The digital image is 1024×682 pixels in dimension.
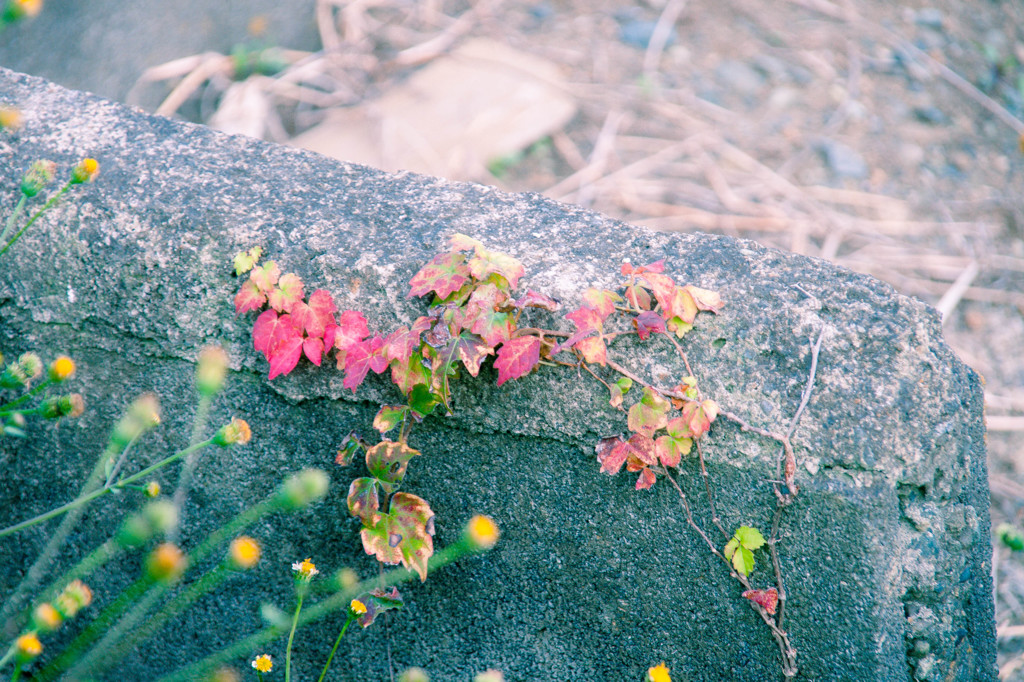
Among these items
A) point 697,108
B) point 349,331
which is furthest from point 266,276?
point 697,108

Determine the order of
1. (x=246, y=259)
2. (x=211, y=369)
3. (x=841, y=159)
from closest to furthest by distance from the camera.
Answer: (x=211, y=369), (x=246, y=259), (x=841, y=159)

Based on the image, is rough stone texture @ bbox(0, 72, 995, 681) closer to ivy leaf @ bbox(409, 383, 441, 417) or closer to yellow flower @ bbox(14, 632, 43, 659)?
ivy leaf @ bbox(409, 383, 441, 417)

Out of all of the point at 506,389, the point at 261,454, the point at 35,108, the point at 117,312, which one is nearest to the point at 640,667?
the point at 506,389

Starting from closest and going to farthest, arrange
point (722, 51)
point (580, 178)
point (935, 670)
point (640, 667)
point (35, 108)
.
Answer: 1. point (935, 670)
2. point (640, 667)
3. point (35, 108)
4. point (580, 178)
5. point (722, 51)

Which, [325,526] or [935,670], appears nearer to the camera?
[935,670]

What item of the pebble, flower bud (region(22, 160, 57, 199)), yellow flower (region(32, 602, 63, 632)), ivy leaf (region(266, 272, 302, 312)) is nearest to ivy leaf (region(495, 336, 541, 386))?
ivy leaf (region(266, 272, 302, 312))

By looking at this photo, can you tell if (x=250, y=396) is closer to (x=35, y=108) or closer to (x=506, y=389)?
(x=506, y=389)

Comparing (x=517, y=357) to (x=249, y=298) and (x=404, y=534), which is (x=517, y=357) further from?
(x=249, y=298)
